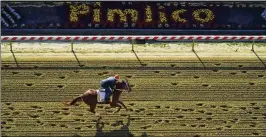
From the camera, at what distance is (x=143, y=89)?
23.2 metres

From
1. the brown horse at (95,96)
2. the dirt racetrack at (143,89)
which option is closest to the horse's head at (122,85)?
the brown horse at (95,96)

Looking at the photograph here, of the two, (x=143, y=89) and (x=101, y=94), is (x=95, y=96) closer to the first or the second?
(x=101, y=94)

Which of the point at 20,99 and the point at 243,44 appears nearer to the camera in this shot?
the point at 20,99

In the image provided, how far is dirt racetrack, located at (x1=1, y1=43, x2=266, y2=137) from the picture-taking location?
21094 millimetres

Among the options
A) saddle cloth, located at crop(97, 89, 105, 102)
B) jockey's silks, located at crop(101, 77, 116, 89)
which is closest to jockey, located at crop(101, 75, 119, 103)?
jockey's silks, located at crop(101, 77, 116, 89)

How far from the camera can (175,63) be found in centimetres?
2495

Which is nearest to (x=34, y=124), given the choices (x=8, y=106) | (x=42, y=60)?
(x=8, y=106)

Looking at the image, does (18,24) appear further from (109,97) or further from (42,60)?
(109,97)

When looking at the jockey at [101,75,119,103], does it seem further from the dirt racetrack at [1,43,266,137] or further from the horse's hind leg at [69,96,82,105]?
the dirt racetrack at [1,43,266,137]

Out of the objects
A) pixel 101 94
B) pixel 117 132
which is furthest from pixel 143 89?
pixel 117 132

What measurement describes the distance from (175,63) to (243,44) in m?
4.37

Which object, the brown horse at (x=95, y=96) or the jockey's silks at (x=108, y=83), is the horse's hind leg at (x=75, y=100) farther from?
the jockey's silks at (x=108, y=83)

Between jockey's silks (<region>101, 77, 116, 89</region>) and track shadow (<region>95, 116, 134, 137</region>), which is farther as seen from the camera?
jockey's silks (<region>101, 77, 116, 89</region>)

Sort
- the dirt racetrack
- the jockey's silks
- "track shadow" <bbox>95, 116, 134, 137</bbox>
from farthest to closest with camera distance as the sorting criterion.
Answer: the dirt racetrack, the jockey's silks, "track shadow" <bbox>95, 116, 134, 137</bbox>
